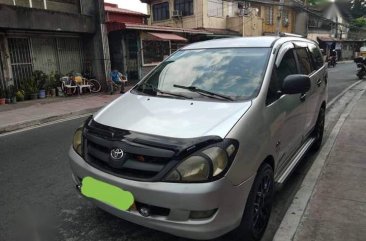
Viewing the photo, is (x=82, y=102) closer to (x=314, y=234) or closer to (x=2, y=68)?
(x=2, y=68)

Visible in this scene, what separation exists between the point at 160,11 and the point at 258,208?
2798 centimetres

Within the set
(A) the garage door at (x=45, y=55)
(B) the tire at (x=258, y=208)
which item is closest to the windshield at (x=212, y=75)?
(B) the tire at (x=258, y=208)

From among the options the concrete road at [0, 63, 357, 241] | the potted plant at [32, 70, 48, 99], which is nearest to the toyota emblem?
the concrete road at [0, 63, 357, 241]

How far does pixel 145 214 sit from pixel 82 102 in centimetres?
1026

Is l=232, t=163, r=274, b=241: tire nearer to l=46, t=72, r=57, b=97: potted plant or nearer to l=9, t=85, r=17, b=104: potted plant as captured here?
l=9, t=85, r=17, b=104: potted plant

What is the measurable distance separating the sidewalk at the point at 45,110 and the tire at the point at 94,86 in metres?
0.87

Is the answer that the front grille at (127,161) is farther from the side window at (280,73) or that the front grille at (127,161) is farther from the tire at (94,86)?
the tire at (94,86)

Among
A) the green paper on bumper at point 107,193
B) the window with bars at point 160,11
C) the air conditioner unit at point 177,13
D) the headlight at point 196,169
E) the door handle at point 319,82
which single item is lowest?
the green paper on bumper at point 107,193

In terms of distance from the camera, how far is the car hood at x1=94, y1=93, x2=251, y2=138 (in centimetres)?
250

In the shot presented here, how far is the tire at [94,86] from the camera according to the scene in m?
14.5

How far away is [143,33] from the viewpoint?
17.5 metres

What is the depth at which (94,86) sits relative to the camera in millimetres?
14703

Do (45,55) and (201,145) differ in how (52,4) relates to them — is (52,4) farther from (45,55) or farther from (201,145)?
(201,145)

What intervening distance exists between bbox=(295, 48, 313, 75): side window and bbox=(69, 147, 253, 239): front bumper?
246 cm
